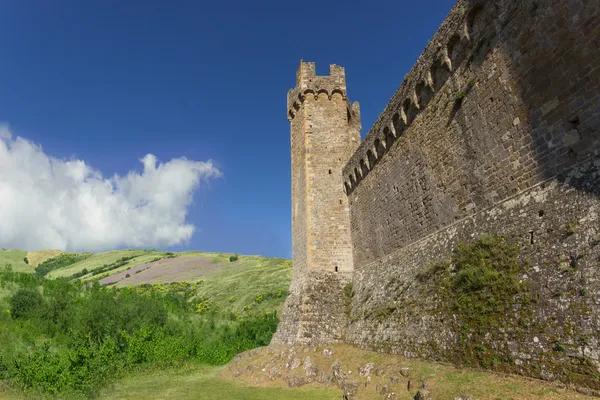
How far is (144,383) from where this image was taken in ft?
55.3

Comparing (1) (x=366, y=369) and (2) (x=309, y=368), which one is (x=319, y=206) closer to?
(2) (x=309, y=368)

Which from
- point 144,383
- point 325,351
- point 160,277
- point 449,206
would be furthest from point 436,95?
point 160,277

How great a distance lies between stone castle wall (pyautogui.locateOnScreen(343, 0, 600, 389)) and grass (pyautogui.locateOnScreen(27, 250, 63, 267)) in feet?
425

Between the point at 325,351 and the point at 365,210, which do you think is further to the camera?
the point at 365,210

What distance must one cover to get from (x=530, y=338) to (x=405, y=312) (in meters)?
5.09

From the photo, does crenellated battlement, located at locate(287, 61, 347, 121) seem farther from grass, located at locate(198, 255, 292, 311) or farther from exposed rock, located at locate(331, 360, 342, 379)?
grass, located at locate(198, 255, 292, 311)

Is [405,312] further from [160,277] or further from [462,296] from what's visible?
[160,277]

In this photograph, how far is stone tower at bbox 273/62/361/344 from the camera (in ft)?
58.6

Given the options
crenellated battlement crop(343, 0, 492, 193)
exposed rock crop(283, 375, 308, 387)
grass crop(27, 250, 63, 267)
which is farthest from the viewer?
grass crop(27, 250, 63, 267)

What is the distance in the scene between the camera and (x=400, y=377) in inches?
403

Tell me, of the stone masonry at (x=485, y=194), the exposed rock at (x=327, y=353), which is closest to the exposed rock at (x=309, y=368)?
the exposed rock at (x=327, y=353)

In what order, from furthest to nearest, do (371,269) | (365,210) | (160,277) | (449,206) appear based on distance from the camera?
(160,277) < (365,210) < (371,269) < (449,206)

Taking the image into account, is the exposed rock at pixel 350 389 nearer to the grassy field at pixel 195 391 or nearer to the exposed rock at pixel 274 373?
the grassy field at pixel 195 391

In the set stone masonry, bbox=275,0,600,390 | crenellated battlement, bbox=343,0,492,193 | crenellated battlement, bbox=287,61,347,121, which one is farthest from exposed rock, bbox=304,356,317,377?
crenellated battlement, bbox=287,61,347,121
